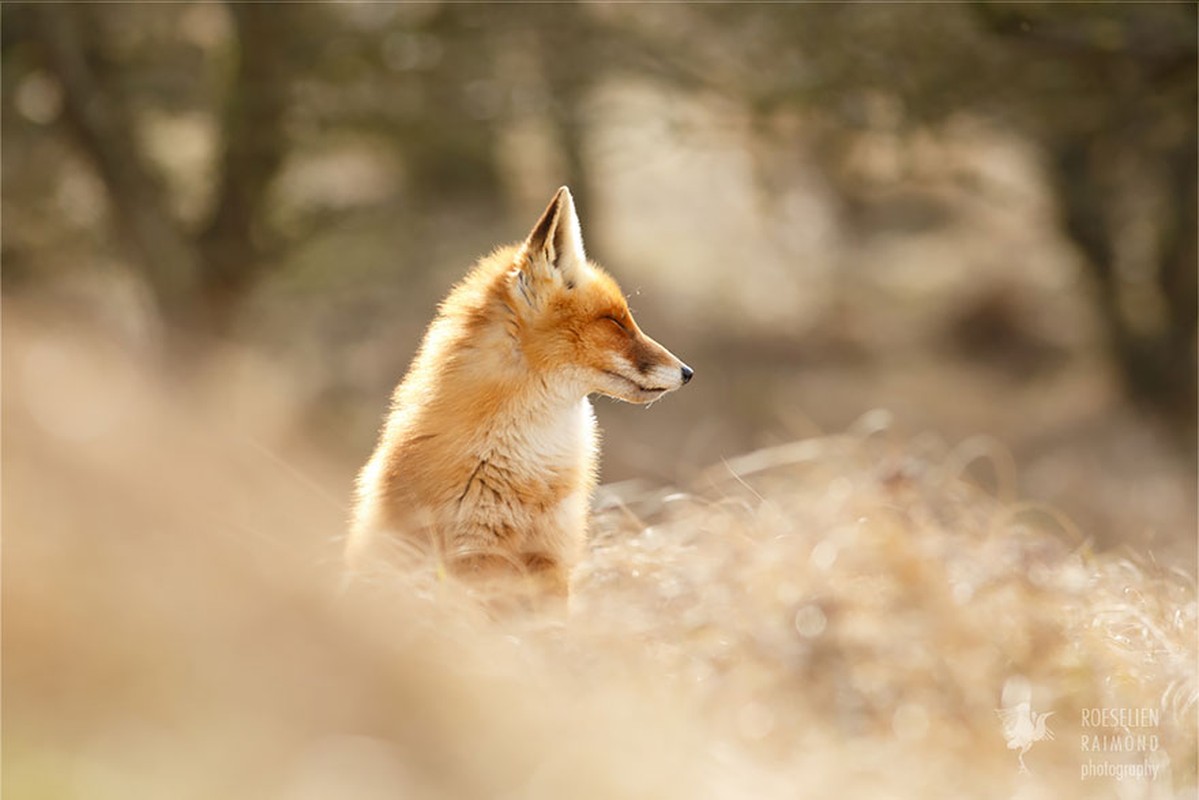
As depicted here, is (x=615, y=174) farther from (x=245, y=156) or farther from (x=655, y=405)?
(x=245, y=156)

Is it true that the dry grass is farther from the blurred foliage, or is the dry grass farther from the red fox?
the blurred foliage

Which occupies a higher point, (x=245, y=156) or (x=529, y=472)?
(x=529, y=472)

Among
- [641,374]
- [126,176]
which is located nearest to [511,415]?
[641,374]

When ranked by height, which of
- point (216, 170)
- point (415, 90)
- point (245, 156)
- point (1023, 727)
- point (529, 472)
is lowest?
point (1023, 727)

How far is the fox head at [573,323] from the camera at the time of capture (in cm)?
509

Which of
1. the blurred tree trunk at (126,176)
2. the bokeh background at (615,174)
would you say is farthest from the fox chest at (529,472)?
the blurred tree trunk at (126,176)

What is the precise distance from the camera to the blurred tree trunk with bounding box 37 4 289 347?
48.6ft

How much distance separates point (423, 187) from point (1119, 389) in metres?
10.4

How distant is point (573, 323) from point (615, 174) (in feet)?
42.6

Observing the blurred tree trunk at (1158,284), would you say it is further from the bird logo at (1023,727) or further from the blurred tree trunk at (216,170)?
the bird logo at (1023,727)

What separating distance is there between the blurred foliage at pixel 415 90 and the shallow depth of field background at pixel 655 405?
2.0 inches

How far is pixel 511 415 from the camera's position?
15.9ft

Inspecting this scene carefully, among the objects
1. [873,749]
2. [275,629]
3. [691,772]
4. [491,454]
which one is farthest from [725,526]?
[275,629]

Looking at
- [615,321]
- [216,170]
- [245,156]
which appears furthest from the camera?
[216,170]
